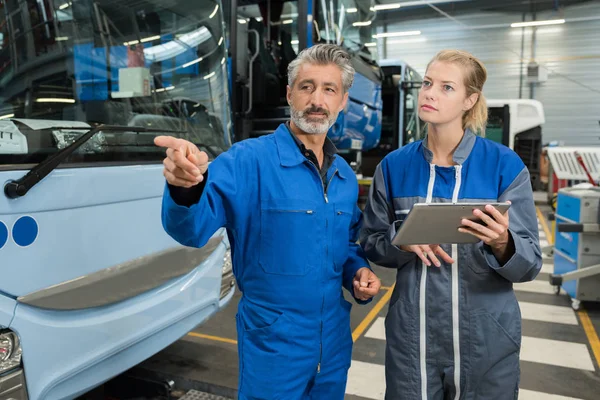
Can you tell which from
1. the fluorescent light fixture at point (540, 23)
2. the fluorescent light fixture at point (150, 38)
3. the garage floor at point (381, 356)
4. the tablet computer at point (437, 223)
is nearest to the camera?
the tablet computer at point (437, 223)

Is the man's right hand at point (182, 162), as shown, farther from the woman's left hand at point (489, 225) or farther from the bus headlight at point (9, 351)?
the bus headlight at point (9, 351)

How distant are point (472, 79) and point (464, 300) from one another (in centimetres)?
69

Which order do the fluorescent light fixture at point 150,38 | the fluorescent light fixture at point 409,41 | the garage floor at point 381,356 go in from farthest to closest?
the fluorescent light fixture at point 409,41, the garage floor at point 381,356, the fluorescent light fixture at point 150,38

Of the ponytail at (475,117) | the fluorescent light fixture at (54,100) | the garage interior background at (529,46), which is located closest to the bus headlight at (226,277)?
the fluorescent light fixture at (54,100)

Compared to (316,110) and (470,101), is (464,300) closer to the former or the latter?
(470,101)

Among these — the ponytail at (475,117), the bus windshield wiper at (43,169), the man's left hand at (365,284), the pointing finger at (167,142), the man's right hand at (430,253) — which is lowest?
the man's left hand at (365,284)

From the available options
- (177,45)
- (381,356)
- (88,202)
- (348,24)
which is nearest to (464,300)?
(88,202)

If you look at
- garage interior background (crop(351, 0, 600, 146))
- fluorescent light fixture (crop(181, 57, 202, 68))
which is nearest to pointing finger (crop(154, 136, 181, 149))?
fluorescent light fixture (crop(181, 57, 202, 68))

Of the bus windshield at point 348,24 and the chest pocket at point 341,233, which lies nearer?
the chest pocket at point 341,233

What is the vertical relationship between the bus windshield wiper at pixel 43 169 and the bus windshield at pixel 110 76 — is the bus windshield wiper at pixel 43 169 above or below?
below

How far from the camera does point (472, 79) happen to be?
1.57 m

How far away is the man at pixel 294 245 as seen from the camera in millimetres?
1533

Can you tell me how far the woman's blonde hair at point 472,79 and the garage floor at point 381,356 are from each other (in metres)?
1.83

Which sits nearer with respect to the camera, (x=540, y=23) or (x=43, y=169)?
(x=43, y=169)
